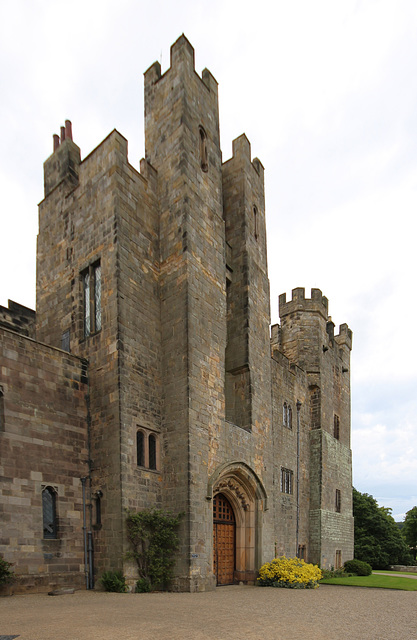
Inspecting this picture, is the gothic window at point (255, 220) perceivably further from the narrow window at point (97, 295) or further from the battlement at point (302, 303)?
the battlement at point (302, 303)

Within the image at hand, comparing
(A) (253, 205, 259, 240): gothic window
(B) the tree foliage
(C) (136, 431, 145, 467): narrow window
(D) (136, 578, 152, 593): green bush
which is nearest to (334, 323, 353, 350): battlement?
(A) (253, 205, 259, 240): gothic window

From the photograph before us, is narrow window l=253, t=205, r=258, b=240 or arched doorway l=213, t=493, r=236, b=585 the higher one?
narrow window l=253, t=205, r=258, b=240

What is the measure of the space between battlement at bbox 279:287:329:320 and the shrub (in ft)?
66.5

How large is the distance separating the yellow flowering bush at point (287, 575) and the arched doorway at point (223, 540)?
3.52 ft

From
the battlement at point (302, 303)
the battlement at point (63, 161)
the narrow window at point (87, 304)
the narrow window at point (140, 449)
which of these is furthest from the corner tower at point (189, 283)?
the battlement at point (302, 303)

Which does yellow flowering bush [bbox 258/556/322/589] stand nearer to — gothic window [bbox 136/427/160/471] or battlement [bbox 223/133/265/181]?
gothic window [bbox 136/427/160/471]

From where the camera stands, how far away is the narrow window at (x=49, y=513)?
534 inches

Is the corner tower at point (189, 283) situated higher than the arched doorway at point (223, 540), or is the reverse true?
the corner tower at point (189, 283)

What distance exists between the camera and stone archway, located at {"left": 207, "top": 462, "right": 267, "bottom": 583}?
1761cm

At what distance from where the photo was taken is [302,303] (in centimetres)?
2891

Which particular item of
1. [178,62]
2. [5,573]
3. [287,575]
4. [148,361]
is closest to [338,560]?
[287,575]

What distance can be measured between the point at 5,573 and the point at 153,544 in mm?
3883

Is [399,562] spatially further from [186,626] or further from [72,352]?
[186,626]

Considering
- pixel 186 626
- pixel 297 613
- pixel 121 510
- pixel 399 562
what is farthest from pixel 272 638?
pixel 399 562
